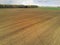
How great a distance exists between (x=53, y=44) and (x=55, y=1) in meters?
1.64

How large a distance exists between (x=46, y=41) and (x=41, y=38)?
13 mm

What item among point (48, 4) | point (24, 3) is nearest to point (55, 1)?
point (48, 4)

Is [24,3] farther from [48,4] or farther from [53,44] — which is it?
[53,44]

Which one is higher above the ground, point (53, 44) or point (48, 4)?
point (53, 44)

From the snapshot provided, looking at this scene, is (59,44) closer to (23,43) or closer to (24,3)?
(23,43)

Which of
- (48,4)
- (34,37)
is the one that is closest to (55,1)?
(48,4)

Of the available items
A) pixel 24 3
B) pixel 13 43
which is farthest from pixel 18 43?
pixel 24 3

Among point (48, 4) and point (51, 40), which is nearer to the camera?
point (51, 40)

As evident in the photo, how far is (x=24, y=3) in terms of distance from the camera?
174 centimetres

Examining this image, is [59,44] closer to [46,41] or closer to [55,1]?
[46,41]

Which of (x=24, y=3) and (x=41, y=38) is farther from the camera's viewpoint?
(x=24, y=3)

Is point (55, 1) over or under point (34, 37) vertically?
under

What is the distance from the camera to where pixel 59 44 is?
192 millimetres

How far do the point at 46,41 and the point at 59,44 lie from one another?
0.7 inches
